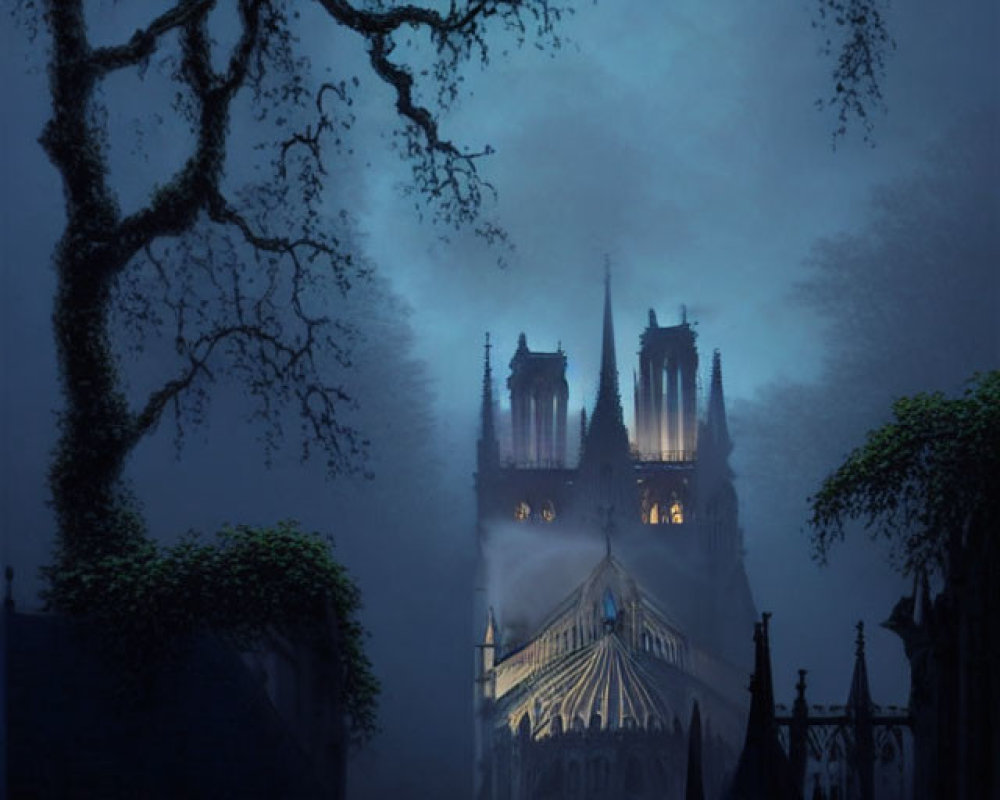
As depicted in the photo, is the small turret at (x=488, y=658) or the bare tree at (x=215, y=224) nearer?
the bare tree at (x=215, y=224)

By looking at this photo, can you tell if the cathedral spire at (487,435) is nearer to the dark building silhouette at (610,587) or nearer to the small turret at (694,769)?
the dark building silhouette at (610,587)

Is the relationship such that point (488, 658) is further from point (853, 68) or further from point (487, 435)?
point (853, 68)

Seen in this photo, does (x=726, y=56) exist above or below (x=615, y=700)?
above

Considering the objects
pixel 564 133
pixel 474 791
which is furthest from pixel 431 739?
pixel 564 133

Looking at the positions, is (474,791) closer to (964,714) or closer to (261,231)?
(964,714)

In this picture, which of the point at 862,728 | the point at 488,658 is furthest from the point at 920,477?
the point at 488,658

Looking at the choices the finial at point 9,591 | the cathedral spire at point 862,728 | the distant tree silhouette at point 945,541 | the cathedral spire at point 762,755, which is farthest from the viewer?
the finial at point 9,591

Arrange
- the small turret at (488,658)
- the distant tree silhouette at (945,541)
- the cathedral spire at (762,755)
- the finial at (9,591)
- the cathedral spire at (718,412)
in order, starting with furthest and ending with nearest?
1. the cathedral spire at (718,412)
2. the small turret at (488,658)
3. the finial at (9,591)
4. the distant tree silhouette at (945,541)
5. the cathedral spire at (762,755)

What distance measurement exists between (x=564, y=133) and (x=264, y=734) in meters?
3.57

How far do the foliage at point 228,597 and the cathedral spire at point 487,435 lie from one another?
102cm

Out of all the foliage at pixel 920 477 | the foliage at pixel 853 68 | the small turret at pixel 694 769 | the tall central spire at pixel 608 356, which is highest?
the foliage at pixel 853 68

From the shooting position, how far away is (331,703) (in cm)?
589

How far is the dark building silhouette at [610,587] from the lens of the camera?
603 cm

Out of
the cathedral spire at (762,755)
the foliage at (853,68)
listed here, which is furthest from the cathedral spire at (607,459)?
the foliage at (853,68)
